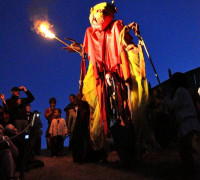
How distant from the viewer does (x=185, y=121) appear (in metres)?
3.32

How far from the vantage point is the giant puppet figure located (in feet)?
15.3

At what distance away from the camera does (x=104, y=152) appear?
552cm

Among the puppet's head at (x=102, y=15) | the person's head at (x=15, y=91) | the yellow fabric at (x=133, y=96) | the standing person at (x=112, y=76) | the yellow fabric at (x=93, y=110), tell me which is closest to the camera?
the yellow fabric at (x=133, y=96)

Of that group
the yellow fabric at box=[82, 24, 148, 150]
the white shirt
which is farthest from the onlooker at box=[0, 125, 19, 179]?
the white shirt

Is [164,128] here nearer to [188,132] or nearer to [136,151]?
[136,151]

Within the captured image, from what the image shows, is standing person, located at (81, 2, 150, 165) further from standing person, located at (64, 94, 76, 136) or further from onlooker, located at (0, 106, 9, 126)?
standing person, located at (64, 94, 76, 136)

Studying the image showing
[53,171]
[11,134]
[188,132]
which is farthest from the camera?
[53,171]

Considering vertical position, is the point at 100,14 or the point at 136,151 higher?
the point at 100,14

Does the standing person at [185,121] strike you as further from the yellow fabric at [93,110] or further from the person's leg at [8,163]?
the person's leg at [8,163]

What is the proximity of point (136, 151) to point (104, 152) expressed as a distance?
132 cm

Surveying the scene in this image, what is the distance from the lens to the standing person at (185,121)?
10.7 feet

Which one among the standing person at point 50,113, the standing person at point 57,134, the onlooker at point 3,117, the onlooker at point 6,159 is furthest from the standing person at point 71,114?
the onlooker at point 6,159

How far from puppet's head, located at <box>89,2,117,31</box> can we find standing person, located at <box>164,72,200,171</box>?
2.72 metres

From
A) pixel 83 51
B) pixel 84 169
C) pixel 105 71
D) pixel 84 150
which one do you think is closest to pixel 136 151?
pixel 84 169
